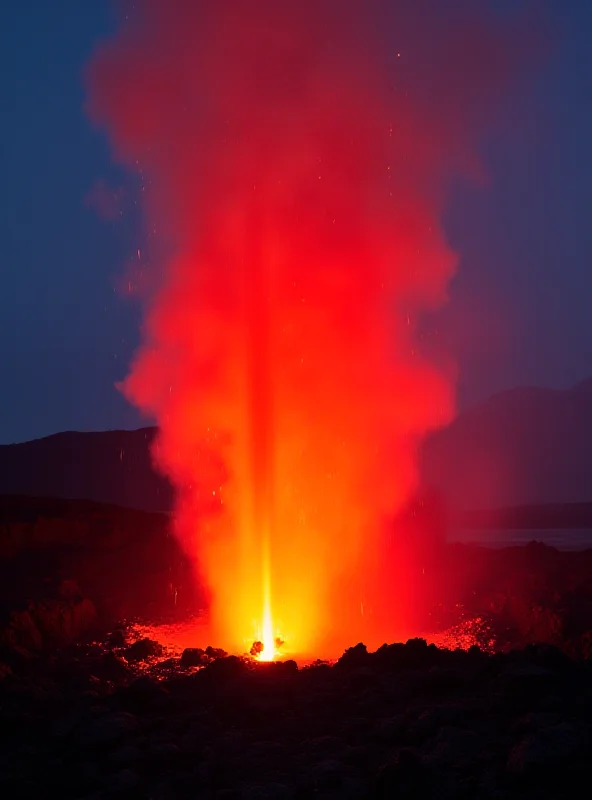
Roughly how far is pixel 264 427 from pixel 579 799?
20223 millimetres

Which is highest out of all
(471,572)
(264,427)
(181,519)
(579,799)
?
(264,427)

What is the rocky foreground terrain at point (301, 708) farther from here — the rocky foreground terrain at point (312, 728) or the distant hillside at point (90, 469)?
the distant hillside at point (90, 469)

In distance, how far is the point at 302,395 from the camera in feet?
98.1

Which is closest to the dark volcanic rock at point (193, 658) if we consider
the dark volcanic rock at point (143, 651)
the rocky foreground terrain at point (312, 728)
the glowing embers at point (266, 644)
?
the rocky foreground terrain at point (312, 728)

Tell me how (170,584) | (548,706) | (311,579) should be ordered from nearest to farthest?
(548,706), (311,579), (170,584)

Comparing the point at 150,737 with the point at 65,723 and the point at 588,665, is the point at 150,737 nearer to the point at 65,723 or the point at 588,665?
the point at 65,723

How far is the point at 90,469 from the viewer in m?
137

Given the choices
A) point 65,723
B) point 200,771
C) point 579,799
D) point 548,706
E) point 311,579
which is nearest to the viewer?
point 579,799

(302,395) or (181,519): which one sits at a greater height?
(302,395)

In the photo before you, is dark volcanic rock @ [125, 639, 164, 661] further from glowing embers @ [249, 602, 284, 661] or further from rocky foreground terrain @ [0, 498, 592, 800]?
glowing embers @ [249, 602, 284, 661]

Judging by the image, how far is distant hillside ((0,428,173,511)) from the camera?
12481 cm

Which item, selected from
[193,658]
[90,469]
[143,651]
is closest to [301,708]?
[193,658]

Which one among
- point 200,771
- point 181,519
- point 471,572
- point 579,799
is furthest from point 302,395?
point 579,799

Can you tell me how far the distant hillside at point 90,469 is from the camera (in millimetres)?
124812
